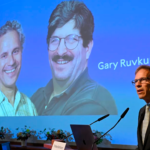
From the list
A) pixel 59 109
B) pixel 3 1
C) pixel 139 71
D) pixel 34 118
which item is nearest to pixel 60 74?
pixel 59 109

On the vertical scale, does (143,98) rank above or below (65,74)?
below

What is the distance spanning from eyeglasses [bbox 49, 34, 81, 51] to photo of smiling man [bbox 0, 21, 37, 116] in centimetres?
64

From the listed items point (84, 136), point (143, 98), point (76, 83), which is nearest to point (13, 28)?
point (76, 83)

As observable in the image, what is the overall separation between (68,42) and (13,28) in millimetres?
1237

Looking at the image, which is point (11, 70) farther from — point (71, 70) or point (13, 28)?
point (71, 70)

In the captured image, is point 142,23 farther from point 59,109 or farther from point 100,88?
point 59,109

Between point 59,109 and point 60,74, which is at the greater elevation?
point 60,74

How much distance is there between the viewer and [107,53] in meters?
4.05

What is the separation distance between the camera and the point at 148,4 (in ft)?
12.4

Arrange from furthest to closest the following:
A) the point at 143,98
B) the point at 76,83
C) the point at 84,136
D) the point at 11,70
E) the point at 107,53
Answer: the point at 11,70, the point at 76,83, the point at 107,53, the point at 84,136, the point at 143,98

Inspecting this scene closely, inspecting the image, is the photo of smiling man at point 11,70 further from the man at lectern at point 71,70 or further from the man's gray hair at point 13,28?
the man at lectern at point 71,70

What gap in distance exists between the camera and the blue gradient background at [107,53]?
3.80 m

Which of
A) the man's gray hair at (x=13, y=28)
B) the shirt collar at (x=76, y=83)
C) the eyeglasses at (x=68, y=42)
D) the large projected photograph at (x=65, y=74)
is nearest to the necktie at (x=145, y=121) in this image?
the large projected photograph at (x=65, y=74)

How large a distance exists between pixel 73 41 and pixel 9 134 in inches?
78.8
